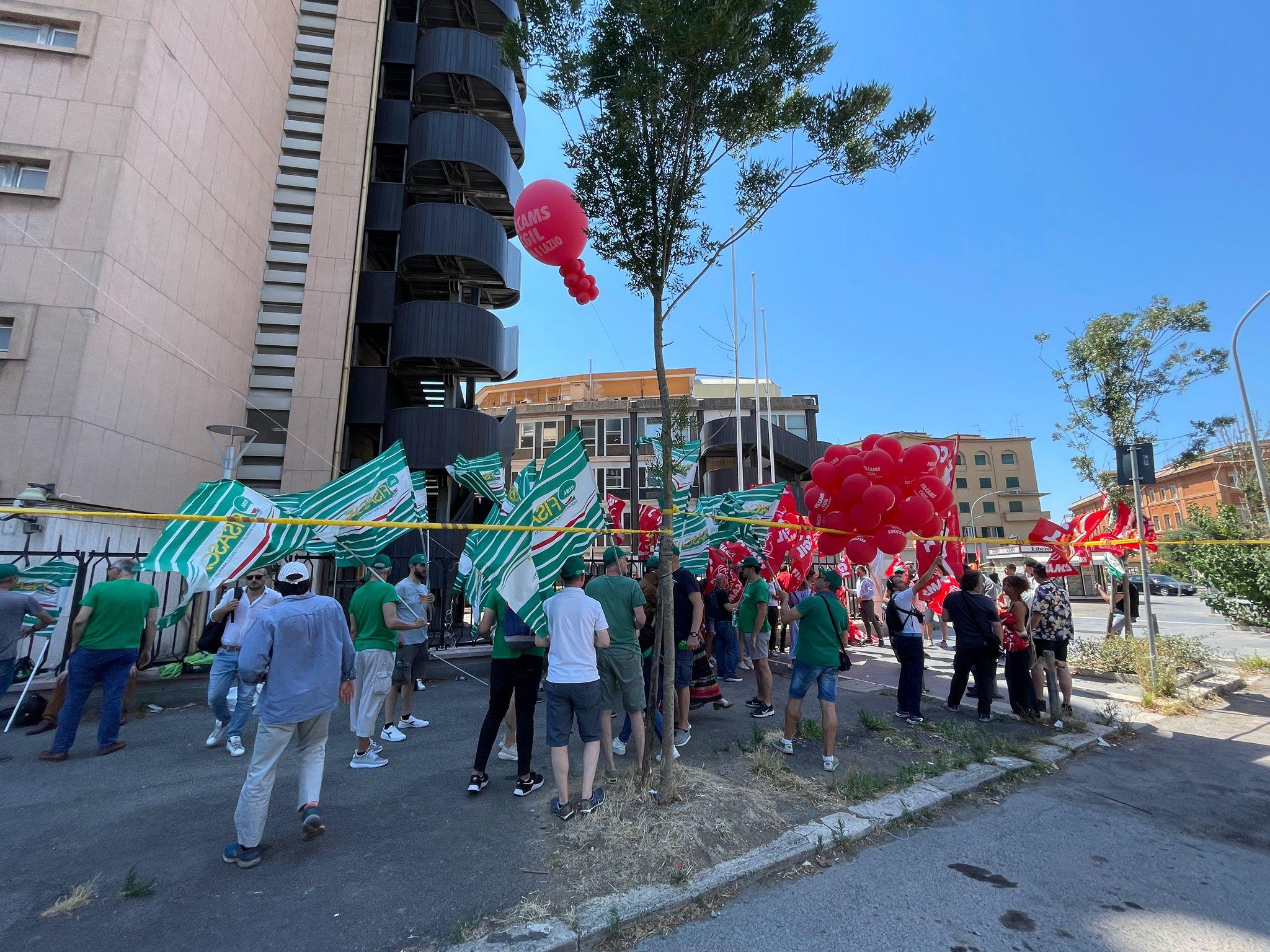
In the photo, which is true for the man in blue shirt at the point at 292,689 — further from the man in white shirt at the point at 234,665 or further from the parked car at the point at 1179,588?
the parked car at the point at 1179,588

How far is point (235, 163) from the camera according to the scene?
623 inches

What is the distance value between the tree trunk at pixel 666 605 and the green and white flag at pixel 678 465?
11 centimetres

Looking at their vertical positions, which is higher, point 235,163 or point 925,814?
point 235,163

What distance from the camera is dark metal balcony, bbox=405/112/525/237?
18359mm

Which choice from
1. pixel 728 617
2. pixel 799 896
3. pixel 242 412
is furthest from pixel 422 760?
pixel 242 412

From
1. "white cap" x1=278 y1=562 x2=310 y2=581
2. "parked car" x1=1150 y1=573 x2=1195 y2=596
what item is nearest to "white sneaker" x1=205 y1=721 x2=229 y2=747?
"white cap" x1=278 y1=562 x2=310 y2=581

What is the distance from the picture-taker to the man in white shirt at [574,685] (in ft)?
14.9

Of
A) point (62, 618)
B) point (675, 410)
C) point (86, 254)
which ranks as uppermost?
point (86, 254)

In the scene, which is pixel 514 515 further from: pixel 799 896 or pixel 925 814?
pixel 925 814

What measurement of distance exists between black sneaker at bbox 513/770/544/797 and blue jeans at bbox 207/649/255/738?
10.5 feet

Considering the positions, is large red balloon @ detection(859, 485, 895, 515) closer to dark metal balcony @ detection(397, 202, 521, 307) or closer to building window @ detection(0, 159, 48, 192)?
dark metal balcony @ detection(397, 202, 521, 307)

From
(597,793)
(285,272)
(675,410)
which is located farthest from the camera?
(285,272)

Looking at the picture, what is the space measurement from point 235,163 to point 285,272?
2856 millimetres

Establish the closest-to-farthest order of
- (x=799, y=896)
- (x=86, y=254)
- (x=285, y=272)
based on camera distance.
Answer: (x=799, y=896), (x=86, y=254), (x=285, y=272)
